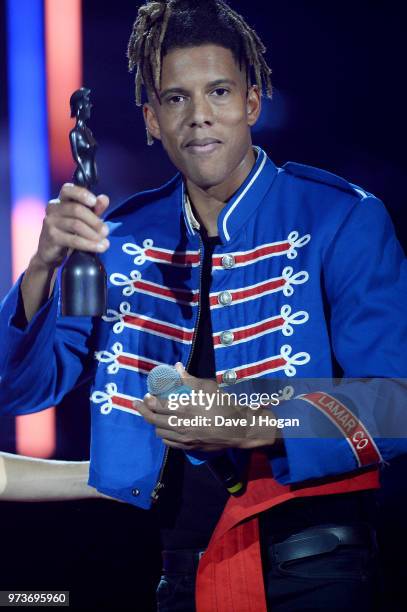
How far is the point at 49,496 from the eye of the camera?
187cm

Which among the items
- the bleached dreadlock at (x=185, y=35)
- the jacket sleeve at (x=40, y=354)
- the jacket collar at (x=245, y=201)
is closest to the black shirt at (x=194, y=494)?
the jacket collar at (x=245, y=201)

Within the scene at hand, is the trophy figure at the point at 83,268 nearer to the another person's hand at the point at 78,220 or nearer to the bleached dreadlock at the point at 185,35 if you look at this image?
the another person's hand at the point at 78,220

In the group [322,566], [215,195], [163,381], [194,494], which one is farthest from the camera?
[215,195]

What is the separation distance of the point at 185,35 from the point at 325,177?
1.21 ft

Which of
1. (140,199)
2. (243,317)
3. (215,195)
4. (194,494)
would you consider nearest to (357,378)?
(243,317)

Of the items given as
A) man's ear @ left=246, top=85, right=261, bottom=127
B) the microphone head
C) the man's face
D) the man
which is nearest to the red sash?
the man

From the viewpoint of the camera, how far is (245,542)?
1.41 meters

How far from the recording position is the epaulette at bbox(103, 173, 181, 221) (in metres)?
1.67

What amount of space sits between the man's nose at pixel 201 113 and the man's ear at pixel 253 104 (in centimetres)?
11

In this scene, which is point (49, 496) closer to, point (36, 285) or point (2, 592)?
point (2, 592)

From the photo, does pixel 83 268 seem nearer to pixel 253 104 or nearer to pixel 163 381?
pixel 163 381

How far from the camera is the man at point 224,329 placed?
1.35 m

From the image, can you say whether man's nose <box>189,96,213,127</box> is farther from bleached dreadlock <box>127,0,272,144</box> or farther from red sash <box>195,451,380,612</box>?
red sash <box>195,451,380,612</box>

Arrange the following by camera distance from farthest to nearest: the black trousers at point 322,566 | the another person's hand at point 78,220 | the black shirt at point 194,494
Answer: the black shirt at point 194,494 → the black trousers at point 322,566 → the another person's hand at point 78,220
